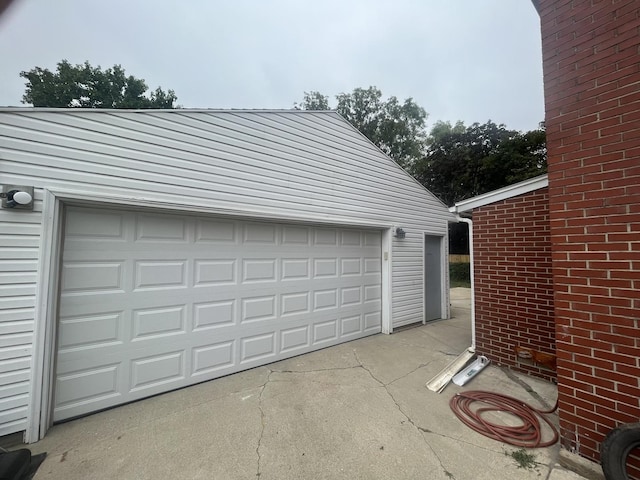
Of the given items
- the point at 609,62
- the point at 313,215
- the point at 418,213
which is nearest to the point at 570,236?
the point at 609,62

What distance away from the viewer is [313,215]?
14.4ft

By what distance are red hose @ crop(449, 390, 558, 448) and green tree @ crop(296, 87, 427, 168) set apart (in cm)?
1845

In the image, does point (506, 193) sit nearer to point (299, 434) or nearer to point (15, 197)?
point (299, 434)

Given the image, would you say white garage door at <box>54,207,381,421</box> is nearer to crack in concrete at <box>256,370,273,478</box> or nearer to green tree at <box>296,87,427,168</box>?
crack in concrete at <box>256,370,273,478</box>

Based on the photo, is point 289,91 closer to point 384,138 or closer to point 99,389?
point 384,138

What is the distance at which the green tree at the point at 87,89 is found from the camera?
52.0 ft

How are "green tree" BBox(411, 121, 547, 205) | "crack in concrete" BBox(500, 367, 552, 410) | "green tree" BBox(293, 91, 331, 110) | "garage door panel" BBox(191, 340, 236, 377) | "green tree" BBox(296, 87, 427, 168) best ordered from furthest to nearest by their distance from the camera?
"green tree" BBox(296, 87, 427, 168) → "green tree" BBox(293, 91, 331, 110) → "green tree" BBox(411, 121, 547, 205) → "garage door panel" BBox(191, 340, 236, 377) → "crack in concrete" BBox(500, 367, 552, 410)

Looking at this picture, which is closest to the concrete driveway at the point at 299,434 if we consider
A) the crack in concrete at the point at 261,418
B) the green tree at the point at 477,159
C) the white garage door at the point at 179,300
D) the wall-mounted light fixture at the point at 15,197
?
the crack in concrete at the point at 261,418

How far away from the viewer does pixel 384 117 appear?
19.5m

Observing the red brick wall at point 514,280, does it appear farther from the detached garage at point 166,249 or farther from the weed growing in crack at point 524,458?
the detached garage at point 166,249

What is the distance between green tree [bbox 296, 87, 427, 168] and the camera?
19.2 meters

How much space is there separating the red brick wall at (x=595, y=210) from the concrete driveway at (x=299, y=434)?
65 centimetres

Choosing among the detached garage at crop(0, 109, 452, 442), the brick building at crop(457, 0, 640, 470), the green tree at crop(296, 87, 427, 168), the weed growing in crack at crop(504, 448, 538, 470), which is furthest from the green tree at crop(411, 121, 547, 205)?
the weed growing in crack at crop(504, 448, 538, 470)

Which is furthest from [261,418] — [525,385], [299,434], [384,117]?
[384,117]
